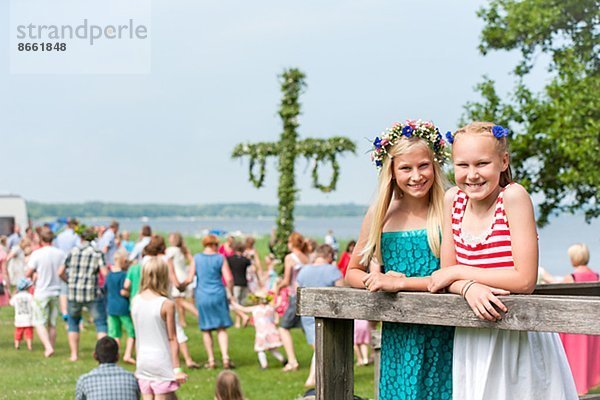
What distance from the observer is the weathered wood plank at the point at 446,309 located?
12.4 feet

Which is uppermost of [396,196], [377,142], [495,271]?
[377,142]

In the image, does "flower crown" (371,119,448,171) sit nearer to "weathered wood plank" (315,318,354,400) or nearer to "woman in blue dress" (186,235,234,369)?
"weathered wood plank" (315,318,354,400)

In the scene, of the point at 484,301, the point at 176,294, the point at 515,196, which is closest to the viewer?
the point at 484,301

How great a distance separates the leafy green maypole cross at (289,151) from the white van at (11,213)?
1543cm

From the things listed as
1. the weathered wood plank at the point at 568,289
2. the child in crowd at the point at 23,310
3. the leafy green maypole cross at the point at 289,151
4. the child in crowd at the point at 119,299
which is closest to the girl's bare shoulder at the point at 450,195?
the weathered wood plank at the point at 568,289

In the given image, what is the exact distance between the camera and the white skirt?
4.19 metres

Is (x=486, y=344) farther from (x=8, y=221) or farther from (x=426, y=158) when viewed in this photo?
(x=8, y=221)

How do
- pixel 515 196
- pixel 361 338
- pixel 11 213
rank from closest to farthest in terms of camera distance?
pixel 515 196
pixel 361 338
pixel 11 213

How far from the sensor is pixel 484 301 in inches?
157

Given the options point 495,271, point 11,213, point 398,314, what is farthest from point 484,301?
point 11,213

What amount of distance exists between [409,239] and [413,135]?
0.50 meters

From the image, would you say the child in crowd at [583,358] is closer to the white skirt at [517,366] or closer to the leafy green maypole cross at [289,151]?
the white skirt at [517,366]

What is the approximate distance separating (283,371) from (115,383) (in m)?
6.73

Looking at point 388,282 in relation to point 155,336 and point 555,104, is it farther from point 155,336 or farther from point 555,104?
point 555,104
